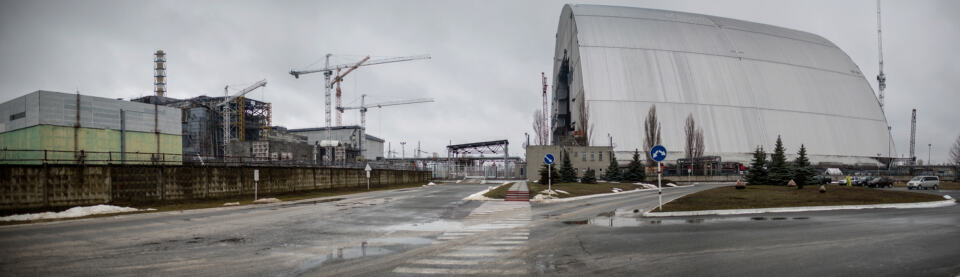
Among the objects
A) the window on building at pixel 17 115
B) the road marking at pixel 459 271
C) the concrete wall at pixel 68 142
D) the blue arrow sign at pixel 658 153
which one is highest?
the window on building at pixel 17 115

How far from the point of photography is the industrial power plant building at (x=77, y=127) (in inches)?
1581

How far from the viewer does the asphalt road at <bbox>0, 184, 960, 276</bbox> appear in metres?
8.00

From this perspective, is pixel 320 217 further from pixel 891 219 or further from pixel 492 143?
pixel 492 143

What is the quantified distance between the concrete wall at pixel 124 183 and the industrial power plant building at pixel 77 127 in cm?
735

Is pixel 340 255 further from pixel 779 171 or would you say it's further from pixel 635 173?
pixel 635 173

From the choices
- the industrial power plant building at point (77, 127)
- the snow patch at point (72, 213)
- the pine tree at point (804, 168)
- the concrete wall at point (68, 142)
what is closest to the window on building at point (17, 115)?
the industrial power plant building at point (77, 127)

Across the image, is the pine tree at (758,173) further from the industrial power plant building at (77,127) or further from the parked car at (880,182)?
the industrial power plant building at (77,127)

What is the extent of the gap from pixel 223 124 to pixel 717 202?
92.6 metres

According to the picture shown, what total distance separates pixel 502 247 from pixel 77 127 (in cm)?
4862

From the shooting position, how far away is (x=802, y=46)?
106 meters

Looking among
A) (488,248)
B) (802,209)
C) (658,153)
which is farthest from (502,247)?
(802,209)

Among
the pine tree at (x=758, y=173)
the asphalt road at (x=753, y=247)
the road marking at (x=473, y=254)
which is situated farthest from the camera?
the pine tree at (x=758, y=173)

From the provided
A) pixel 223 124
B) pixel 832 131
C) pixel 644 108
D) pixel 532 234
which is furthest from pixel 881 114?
pixel 223 124

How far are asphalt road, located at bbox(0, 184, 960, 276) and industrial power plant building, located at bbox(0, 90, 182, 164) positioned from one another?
2903cm
